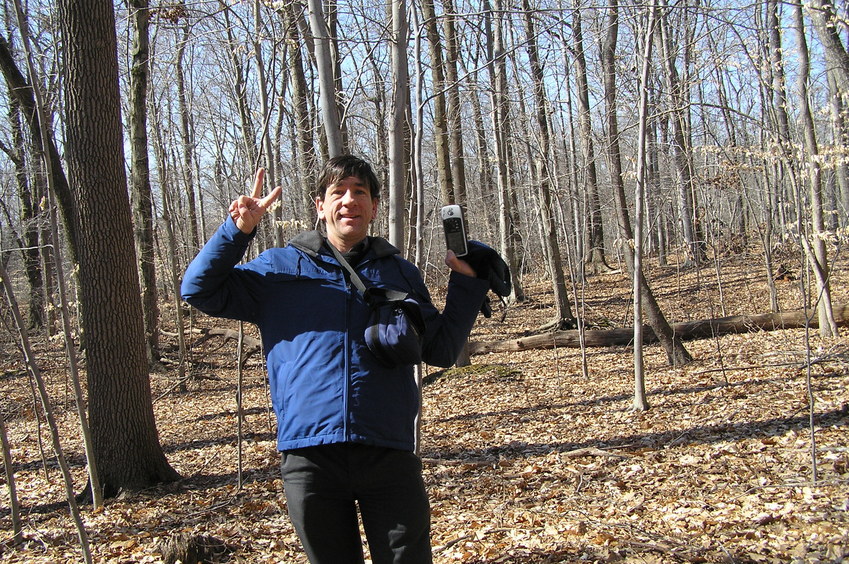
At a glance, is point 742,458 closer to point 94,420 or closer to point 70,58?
point 94,420

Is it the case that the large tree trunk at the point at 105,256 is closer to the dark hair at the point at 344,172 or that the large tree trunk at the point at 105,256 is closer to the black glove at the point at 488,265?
the dark hair at the point at 344,172

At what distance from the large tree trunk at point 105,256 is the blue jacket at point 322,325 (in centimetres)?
395

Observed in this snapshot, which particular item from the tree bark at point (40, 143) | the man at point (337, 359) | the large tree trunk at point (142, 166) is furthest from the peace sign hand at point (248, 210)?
the large tree trunk at point (142, 166)

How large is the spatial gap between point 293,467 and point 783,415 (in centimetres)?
522

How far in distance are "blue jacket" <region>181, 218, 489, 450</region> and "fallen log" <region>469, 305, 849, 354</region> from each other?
7603 millimetres

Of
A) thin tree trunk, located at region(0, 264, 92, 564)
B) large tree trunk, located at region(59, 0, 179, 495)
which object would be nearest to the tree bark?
large tree trunk, located at region(59, 0, 179, 495)

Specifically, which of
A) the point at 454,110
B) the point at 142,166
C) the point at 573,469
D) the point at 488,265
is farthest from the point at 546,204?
the point at 488,265

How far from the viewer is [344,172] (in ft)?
6.76

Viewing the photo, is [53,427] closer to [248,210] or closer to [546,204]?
[248,210]

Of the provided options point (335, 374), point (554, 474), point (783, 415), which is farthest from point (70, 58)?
point (783, 415)

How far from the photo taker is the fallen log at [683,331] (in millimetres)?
9805

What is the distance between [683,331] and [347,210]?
9.27m

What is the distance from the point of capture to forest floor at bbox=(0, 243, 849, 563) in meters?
3.53

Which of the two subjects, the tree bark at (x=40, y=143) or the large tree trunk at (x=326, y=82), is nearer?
the large tree trunk at (x=326, y=82)
